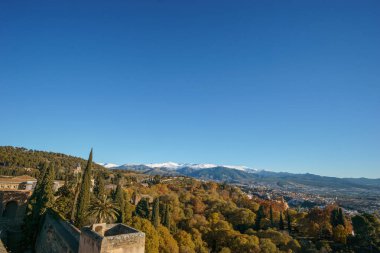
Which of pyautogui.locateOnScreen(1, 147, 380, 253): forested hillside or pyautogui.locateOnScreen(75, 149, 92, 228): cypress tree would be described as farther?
pyautogui.locateOnScreen(1, 147, 380, 253): forested hillside

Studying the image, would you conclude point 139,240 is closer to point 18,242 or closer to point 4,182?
point 18,242

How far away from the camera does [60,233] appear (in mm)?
20062

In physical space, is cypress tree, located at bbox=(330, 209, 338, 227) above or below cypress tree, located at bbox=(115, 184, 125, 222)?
below

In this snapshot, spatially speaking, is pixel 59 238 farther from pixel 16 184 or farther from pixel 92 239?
pixel 16 184

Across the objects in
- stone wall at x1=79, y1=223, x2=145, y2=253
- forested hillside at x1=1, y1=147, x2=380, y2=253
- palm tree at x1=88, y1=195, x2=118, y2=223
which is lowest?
forested hillside at x1=1, y1=147, x2=380, y2=253

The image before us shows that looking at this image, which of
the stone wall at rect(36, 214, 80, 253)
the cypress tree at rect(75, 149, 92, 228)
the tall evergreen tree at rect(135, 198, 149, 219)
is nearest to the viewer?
the stone wall at rect(36, 214, 80, 253)

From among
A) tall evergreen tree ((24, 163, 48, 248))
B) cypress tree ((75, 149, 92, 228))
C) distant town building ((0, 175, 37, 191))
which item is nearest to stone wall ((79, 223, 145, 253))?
cypress tree ((75, 149, 92, 228))

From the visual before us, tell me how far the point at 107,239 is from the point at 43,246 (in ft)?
54.9

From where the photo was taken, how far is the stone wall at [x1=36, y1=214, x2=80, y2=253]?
17.8 m

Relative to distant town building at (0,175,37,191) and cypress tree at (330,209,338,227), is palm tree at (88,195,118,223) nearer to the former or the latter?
distant town building at (0,175,37,191)

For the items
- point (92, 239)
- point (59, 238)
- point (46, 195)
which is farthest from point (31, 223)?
point (92, 239)

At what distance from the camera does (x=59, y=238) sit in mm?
19906

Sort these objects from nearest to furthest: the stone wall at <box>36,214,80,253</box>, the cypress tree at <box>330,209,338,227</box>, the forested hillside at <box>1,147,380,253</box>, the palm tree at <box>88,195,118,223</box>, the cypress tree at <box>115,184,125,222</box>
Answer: the stone wall at <box>36,214,80,253</box> → the palm tree at <box>88,195,118,223</box> → the forested hillside at <box>1,147,380,253</box> → the cypress tree at <box>115,184,125,222</box> → the cypress tree at <box>330,209,338,227</box>

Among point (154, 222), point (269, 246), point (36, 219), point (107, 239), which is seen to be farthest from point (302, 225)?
point (107, 239)
